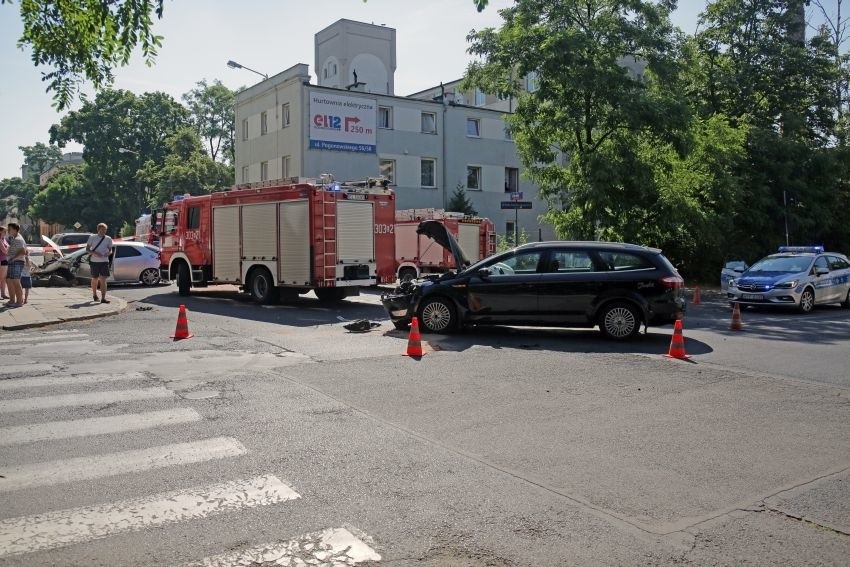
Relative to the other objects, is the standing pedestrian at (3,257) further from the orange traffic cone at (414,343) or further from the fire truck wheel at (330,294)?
the orange traffic cone at (414,343)

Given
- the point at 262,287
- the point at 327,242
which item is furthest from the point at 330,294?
the point at 327,242

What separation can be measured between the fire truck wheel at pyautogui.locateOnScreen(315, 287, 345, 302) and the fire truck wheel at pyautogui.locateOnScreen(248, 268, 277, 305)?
4.40ft

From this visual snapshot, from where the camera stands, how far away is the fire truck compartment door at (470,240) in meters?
26.0

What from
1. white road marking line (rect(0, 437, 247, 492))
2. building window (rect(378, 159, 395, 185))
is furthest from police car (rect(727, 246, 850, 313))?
building window (rect(378, 159, 395, 185))

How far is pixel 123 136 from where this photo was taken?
65438mm

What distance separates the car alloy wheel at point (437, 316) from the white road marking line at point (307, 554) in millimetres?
8718

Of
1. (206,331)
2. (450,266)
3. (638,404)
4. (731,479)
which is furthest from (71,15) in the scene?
(450,266)

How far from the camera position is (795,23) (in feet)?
103

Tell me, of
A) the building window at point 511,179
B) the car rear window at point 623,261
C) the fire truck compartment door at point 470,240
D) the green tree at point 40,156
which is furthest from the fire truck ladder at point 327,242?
the green tree at point 40,156

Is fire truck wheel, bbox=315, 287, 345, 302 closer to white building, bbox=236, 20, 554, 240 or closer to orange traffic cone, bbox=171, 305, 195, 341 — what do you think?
orange traffic cone, bbox=171, 305, 195, 341

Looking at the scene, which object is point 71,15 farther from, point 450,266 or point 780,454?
point 450,266

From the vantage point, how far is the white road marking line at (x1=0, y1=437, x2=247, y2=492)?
195 inches

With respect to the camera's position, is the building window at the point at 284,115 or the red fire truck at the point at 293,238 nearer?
the red fire truck at the point at 293,238

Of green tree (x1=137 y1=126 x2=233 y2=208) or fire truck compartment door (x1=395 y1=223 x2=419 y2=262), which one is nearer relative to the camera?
fire truck compartment door (x1=395 y1=223 x2=419 y2=262)
